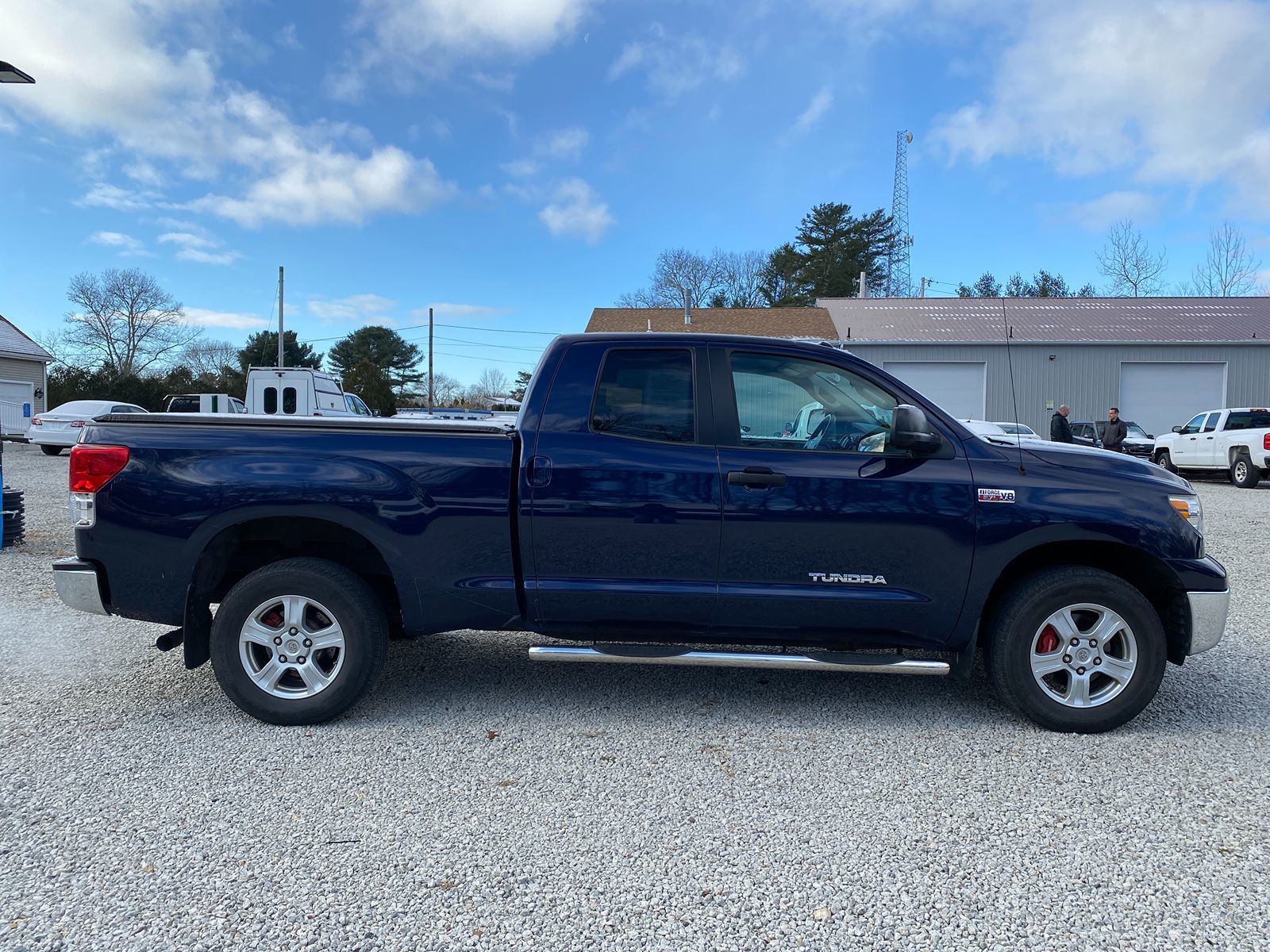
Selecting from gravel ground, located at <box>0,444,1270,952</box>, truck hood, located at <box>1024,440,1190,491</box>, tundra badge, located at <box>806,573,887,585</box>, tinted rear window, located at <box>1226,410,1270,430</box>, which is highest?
tinted rear window, located at <box>1226,410,1270,430</box>

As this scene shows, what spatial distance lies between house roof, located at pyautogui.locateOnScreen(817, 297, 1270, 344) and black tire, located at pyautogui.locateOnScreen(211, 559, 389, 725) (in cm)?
2575

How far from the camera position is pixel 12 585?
7.06 meters

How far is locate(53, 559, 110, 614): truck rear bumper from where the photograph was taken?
3918 mm

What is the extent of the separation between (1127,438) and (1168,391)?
7.32m

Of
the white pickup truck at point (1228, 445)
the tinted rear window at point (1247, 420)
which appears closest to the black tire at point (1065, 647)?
the white pickup truck at point (1228, 445)

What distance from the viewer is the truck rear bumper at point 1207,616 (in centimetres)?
388

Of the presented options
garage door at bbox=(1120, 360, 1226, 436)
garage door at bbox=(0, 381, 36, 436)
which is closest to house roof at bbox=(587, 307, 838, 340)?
garage door at bbox=(1120, 360, 1226, 436)

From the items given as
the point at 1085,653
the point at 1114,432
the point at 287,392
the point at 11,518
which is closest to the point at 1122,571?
the point at 1085,653

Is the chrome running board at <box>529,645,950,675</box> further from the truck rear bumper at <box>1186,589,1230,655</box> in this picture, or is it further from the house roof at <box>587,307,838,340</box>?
the house roof at <box>587,307,838,340</box>

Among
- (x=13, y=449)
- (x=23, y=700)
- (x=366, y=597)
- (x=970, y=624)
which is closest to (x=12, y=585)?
(x=23, y=700)

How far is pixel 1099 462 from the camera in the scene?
3938 millimetres

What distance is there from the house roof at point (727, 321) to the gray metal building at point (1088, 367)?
497 cm

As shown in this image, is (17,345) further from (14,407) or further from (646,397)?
(646,397)

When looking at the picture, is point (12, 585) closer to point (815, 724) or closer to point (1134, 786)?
point (815, 724)
